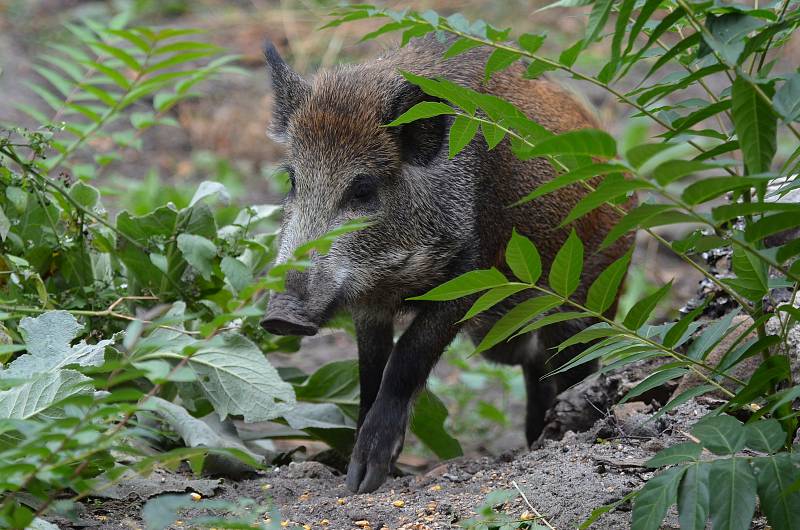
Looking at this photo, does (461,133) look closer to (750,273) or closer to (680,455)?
(750,273)

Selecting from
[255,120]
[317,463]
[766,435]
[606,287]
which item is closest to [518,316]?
[606,287]

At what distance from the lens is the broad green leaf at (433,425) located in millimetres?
4055

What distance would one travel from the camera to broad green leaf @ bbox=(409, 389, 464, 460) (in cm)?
405

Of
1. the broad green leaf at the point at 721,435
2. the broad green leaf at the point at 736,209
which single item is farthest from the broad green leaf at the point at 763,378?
the broad green leaf at the point at 736,209

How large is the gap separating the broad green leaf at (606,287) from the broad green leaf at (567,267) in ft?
0.16

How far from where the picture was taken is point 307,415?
3990mm

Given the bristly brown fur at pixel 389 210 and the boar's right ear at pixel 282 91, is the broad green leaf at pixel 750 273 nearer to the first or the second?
the bristly brown fur at pixel 389 210

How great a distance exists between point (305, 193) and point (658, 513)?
2057mm

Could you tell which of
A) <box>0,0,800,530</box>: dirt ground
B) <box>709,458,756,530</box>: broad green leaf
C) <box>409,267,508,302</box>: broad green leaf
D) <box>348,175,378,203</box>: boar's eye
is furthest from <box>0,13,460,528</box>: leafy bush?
<box>709,458,756,530</box>: broad green leaf

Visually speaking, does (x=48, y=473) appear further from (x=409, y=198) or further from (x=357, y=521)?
(x=409, y=198)

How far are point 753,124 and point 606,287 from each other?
0.56 m

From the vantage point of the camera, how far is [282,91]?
4.05m

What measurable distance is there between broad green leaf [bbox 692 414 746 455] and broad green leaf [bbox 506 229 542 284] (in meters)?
0.48

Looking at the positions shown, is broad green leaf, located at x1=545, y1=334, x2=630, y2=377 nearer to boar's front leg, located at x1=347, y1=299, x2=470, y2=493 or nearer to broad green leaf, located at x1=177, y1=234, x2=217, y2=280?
boar's front leg, located at x1=347, y1=299, x2=470, y2=493
